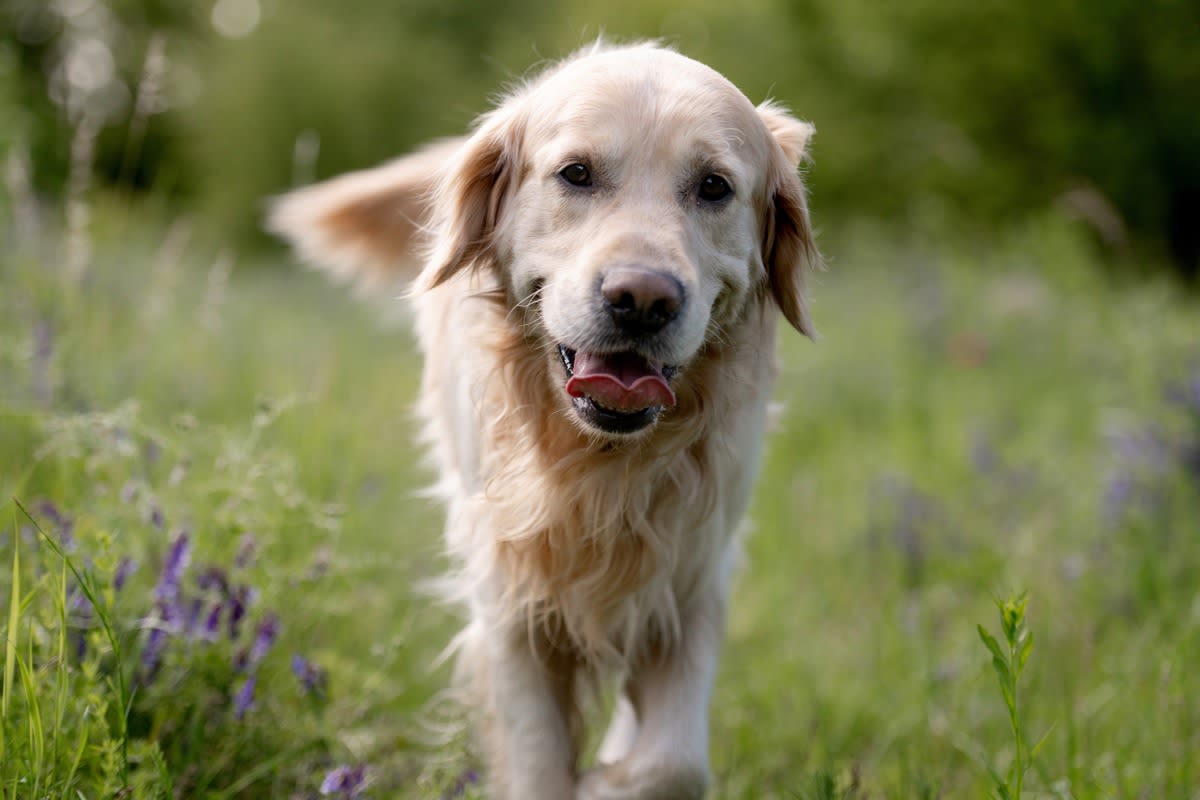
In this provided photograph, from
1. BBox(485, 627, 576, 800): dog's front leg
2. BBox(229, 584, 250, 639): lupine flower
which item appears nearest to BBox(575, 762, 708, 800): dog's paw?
→ BBox(485, 627, 576, 800): dog's front leg

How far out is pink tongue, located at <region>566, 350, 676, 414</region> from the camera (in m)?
2.11

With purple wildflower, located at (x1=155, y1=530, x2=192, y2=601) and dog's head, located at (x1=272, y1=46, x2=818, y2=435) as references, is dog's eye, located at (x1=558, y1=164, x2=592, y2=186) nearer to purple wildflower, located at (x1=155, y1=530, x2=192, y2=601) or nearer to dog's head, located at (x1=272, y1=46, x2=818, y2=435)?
dog's head, located at (x1=272, y1=46, x2=818, y2=435)

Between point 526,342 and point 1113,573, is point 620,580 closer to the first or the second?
point 526,342

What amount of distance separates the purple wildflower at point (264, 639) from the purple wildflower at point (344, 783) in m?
0.33

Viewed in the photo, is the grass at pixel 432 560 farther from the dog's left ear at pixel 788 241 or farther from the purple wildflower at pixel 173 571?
the dog's left ear at pixel 788 241

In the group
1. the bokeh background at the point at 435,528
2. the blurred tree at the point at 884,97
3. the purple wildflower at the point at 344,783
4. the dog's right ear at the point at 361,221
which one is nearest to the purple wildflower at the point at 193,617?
the bokeh background at the point at 435,528

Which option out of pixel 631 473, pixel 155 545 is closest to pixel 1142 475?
pixel 631 473

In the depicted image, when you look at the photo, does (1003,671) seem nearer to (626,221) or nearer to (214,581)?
(626,221)

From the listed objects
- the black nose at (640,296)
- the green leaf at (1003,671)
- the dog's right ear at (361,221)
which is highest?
the dog's right ear at (361,221)

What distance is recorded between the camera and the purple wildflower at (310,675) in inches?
87.3

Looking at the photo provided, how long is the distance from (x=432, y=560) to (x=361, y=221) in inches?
47.1

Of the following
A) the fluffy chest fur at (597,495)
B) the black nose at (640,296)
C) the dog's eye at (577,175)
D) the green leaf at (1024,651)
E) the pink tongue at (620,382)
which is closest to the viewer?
the green leaf at (1024,651)

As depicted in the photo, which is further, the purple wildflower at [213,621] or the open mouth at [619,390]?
the purple wildflower at [213,621]

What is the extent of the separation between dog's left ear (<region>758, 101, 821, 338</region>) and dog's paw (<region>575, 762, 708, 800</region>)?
966 mm
